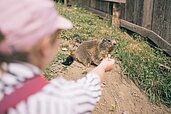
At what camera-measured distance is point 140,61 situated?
636cm

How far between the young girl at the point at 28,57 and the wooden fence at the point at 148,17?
214 inches

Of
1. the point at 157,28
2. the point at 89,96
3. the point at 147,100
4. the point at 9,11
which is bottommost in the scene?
the point at 147,100

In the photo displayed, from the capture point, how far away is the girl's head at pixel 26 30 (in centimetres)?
124

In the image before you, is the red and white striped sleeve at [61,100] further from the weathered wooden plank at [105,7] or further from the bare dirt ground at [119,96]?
the weathered wooden plank at [105,7]

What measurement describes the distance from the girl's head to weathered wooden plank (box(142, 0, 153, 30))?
6379mm

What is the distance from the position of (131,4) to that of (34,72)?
7.30 m

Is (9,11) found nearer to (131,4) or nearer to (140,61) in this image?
(140,61)

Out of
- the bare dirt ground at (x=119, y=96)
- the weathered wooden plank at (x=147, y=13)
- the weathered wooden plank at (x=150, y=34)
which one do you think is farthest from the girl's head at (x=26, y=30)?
the weathered wooden plank at (x=147, y=13)

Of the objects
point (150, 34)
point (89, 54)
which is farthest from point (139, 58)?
point (150, 34)

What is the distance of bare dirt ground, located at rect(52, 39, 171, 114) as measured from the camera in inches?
217

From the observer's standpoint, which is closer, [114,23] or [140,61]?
[140,61]

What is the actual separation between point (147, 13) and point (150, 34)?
1.55ft

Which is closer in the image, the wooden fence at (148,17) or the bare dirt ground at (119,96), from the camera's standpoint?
the bare dirt ground at (119,96)

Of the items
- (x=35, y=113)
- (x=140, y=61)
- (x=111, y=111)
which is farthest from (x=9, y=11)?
(x=140, y=61)
